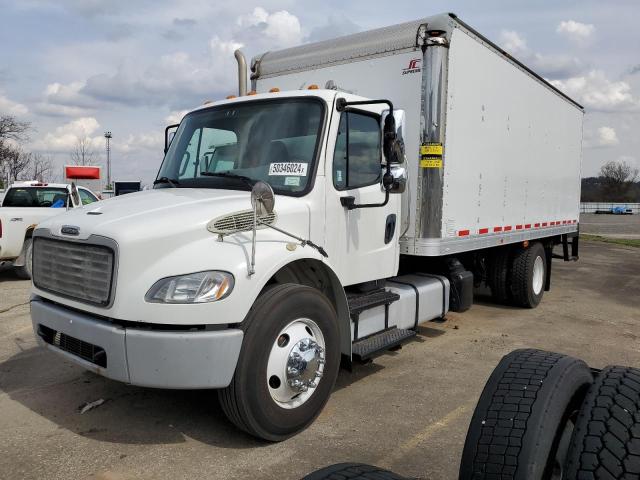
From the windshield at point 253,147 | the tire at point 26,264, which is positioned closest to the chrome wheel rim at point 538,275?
the windshield at point 253,147

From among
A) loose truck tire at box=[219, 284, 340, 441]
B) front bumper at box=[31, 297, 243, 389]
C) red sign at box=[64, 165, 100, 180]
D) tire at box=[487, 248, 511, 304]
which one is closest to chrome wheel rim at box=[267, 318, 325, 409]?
loose truck tire at box=[219, 284, 340, 441]

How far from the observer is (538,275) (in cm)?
902

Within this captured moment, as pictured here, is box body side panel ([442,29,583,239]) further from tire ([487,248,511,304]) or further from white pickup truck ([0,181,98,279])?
→ white pickup truck ([0,181,98,279])

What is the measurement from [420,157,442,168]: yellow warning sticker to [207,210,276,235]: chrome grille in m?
2.32

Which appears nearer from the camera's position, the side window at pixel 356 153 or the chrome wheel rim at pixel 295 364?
the chrome wheel rim at pixel 295 364

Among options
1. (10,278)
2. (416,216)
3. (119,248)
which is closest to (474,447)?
(119,248)

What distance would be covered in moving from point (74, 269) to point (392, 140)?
8.41 feet

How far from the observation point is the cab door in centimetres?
451

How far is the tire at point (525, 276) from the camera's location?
8.39 metres

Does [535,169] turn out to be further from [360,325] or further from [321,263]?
[321,263]

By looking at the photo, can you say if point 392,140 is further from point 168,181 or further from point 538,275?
point 538,275

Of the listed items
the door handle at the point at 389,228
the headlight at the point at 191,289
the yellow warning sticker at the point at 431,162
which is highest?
the yellow warning sticker at the point at 431,162

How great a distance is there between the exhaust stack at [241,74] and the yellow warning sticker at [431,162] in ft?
6.71

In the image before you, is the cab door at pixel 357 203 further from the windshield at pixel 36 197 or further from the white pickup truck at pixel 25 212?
the windshield at pixel 36 197
